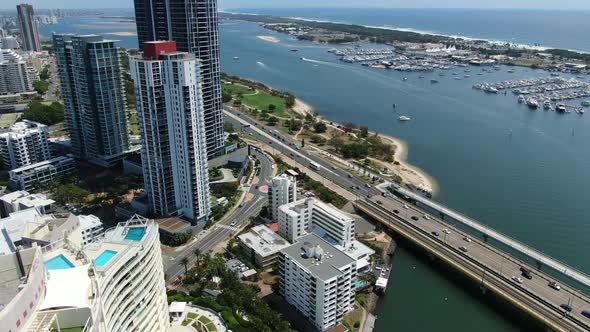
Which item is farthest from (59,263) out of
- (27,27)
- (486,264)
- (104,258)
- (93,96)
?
(27,27)

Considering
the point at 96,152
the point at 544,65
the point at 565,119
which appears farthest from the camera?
the point at 544,65

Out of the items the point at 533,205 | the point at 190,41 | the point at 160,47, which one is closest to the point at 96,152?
the point at 190,41

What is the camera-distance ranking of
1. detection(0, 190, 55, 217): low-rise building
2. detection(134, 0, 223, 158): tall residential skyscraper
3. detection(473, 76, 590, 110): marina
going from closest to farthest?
detection(0, 190, 55, 217): low-rise building → detection(134, 0, 223, 158): tall residential skyscraper → detection(473, 76, 590, 110): marina

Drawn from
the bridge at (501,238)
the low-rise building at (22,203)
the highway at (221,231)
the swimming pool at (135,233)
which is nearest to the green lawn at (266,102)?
the highway at (221,231)

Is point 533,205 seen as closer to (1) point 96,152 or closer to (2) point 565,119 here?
(2) point 565,119

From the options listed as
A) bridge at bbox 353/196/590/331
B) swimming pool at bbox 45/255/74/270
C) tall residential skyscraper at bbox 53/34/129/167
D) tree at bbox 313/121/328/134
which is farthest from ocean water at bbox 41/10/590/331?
tall residential skyscraper at bbox 53/34/129/167

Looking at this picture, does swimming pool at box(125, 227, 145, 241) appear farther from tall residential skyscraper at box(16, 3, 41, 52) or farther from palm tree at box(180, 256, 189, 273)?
tall residential skyscraper at box(16, 3, 41, 52)
